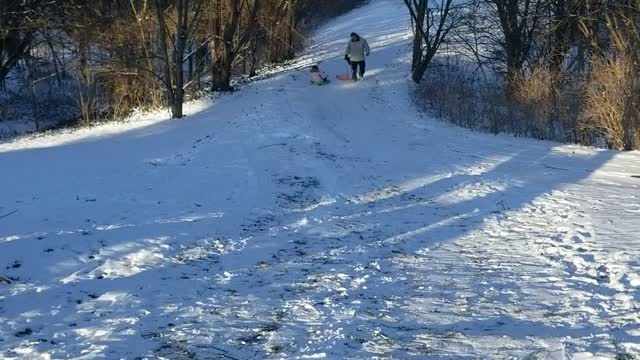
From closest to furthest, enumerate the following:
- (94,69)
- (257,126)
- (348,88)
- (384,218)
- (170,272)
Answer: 1. (170,272)
2. (384,218)
3. (257,126)
4. (348,88)
5. (94,69)

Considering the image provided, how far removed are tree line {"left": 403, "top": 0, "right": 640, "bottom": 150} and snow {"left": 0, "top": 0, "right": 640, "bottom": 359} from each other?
1.85 metres

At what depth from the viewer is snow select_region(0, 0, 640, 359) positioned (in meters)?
4.81

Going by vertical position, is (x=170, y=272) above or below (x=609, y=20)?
below

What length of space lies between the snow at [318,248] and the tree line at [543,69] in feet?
6.08

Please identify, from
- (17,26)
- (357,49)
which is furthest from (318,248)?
(17,26)

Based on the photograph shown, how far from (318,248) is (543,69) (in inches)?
482

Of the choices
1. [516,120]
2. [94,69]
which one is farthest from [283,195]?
[94,69]

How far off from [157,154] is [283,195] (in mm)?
3659

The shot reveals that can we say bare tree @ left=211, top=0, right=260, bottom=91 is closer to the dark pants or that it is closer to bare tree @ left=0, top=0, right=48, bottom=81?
the dark pants

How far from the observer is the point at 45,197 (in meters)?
8.45

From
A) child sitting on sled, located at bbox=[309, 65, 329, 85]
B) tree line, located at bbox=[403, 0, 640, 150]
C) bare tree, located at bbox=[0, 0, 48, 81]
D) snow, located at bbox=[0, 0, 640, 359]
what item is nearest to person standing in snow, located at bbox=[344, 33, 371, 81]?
A: child sitting on sled, located at bbox=[309, 65, 329, 85]

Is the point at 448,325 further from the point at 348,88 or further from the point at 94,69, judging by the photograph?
the point at 94,69

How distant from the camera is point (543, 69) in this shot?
17.0m

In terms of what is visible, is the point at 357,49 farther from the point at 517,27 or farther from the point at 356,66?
the point at 517,27
